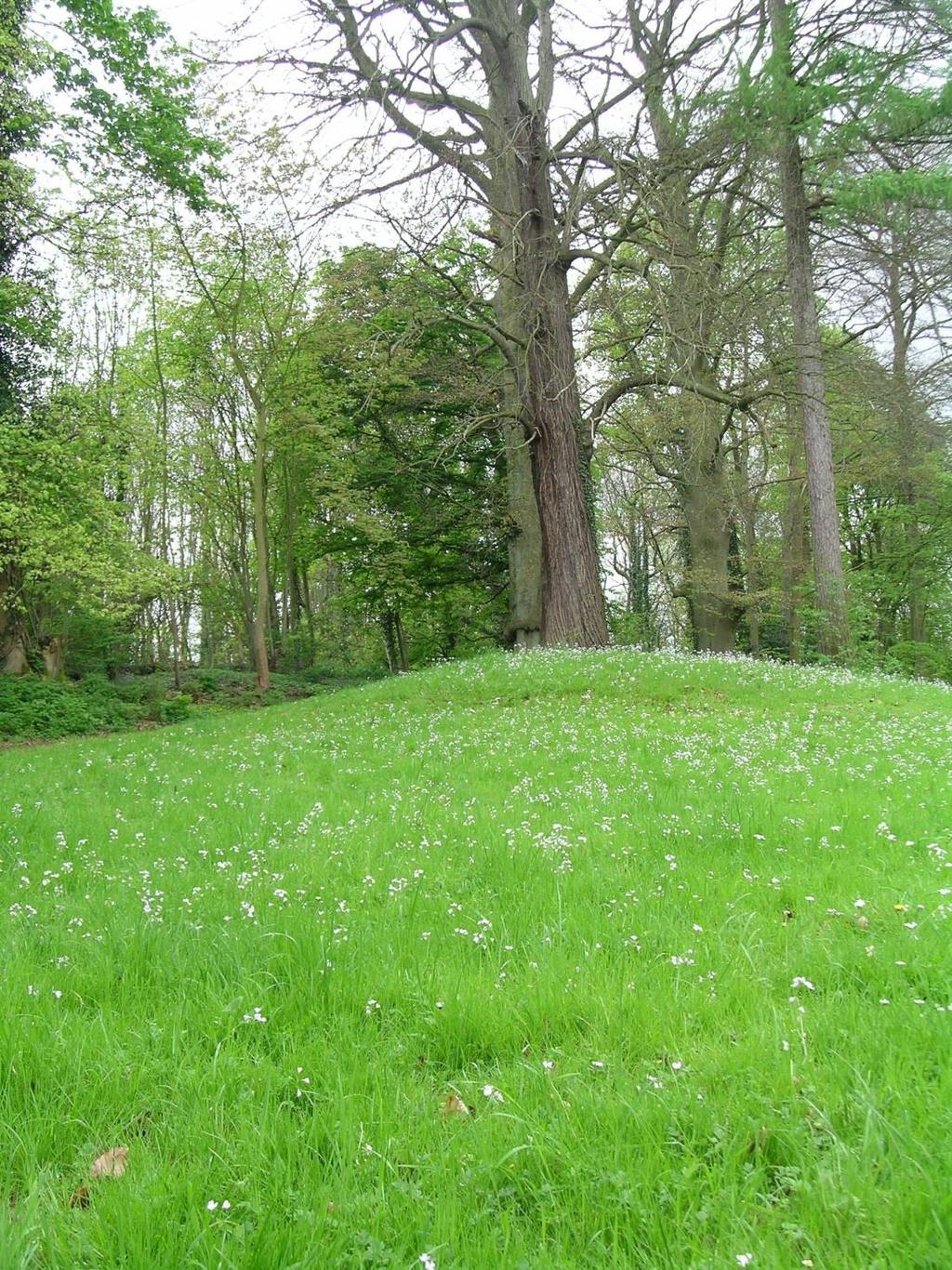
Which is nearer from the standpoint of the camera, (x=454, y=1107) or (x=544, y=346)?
(x=454, y=1107)

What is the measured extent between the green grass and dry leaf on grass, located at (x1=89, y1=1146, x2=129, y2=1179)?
2.8 inches

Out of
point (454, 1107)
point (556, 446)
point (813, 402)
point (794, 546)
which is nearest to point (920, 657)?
point (794, 546)

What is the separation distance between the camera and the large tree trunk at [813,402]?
52.2 ft

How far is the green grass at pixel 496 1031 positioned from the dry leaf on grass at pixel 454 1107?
0.05m

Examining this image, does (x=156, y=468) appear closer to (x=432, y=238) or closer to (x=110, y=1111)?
(x=432, y=238)

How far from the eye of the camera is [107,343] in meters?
27.9

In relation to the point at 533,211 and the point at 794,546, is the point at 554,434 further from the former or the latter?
the point at 794,546

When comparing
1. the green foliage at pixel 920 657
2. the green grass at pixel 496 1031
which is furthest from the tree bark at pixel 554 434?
the green foliage at pixel 920 657

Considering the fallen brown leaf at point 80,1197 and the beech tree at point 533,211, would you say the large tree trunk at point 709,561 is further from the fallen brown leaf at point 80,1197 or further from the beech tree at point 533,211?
the fallen brown leaf at point 80,1197

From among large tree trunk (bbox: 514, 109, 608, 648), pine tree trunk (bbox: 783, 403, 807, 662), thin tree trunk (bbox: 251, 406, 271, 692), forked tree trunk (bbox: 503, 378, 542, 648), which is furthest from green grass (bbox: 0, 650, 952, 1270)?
pine tree trunk (bbox: 783, 403, 807, 662)

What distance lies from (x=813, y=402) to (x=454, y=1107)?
59.3 ft

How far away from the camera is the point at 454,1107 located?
2.21 metres

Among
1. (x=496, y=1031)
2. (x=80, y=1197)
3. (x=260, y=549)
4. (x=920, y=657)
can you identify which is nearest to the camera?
(x=80, y=1197)

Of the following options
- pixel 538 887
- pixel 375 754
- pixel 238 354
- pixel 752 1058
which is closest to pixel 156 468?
pixel 238 354
